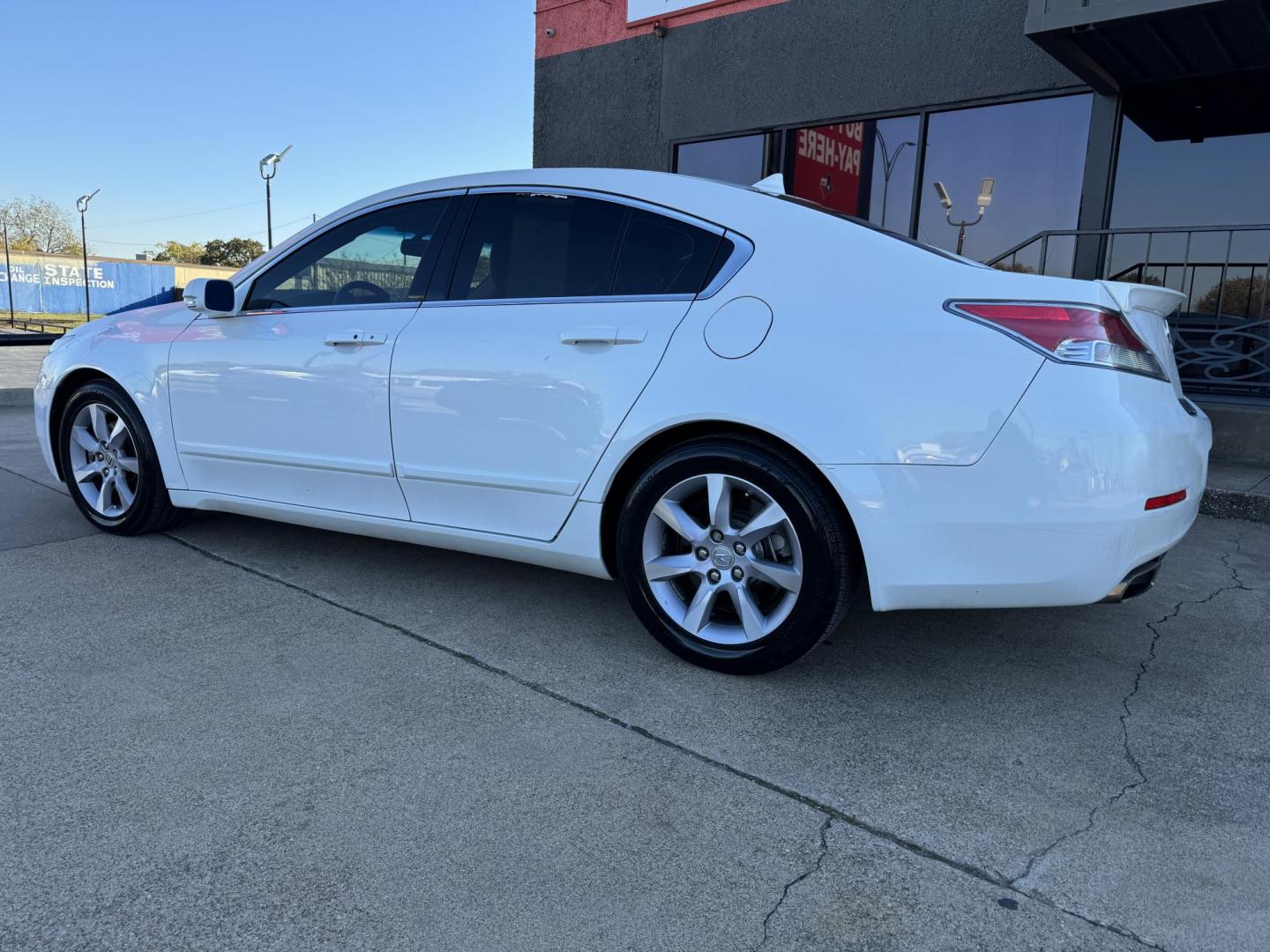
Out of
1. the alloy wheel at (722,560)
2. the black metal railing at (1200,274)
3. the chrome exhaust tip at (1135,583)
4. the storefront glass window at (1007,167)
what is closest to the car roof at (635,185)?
the alloy wheel at (722,560)

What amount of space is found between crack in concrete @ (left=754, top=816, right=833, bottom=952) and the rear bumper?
75 cm

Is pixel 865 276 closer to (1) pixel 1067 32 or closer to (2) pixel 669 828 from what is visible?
(2) pixel 669 828

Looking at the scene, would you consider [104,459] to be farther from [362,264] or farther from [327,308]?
[362,264]

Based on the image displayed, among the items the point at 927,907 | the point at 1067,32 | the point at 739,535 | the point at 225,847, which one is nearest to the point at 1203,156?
the point at 1067,32

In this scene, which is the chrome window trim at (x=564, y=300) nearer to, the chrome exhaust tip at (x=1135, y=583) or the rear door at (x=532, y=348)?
the rear door at (x=532, y=348)

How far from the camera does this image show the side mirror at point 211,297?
3814 millimetres

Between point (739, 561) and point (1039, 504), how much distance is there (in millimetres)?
877

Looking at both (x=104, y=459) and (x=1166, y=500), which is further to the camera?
(x=104, y=459)

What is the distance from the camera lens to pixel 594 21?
36.3ft

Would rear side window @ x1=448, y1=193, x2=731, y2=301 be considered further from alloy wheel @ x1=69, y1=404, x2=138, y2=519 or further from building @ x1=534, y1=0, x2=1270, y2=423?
building @ x1=534, y1=0, x2=1270, y2=423

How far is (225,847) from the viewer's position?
76.9 inches

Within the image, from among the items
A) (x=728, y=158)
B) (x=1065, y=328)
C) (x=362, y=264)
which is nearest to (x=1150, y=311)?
(x=1065, y=328)

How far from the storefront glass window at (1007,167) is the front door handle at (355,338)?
21.9 ft

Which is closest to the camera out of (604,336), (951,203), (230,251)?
(604,336)
